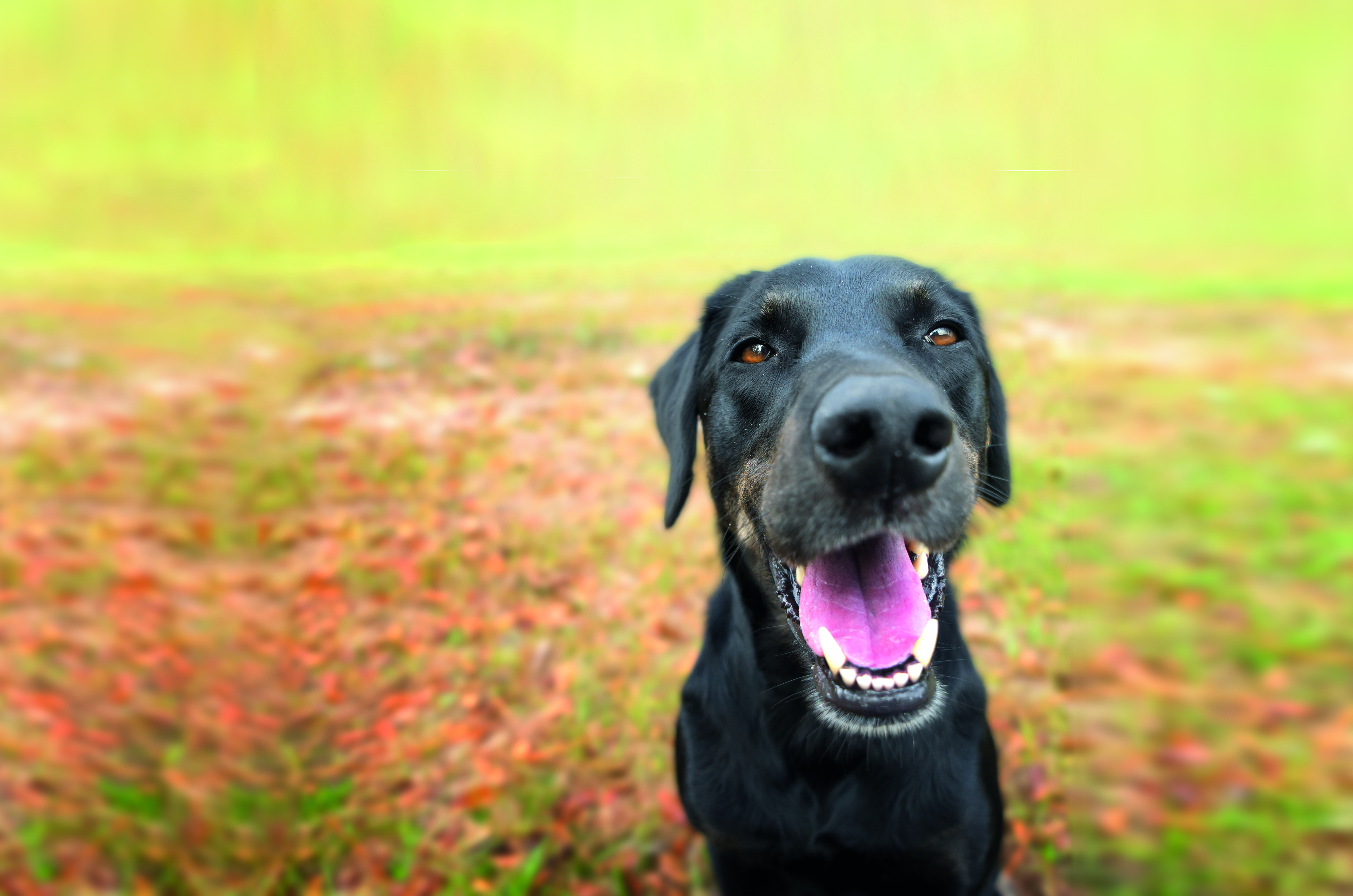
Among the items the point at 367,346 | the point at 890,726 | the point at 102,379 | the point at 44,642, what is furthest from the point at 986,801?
the point at 367,346

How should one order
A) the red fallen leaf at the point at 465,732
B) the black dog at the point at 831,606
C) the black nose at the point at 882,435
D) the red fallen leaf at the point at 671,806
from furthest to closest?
the red fallen leaf at the point at 465,732, the red fallen leaf at the point at 671,806, the black dog at the point at 831,606, the black nose at the point at 882,435

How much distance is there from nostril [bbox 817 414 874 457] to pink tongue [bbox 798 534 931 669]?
19.0 inches

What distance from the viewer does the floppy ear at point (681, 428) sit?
2844mm

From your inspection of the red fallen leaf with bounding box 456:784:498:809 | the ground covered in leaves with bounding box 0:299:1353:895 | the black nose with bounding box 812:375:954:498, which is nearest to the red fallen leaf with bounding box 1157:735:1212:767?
the ground covered in leaves with bounding box 0:299:1353:895

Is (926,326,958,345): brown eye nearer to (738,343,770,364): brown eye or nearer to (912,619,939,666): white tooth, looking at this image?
(738,343,770,364): brown eye

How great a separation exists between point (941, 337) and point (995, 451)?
608 millimetres

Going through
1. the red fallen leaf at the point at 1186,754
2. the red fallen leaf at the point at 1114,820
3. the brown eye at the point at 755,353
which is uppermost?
the brown eye at the point at 755,353

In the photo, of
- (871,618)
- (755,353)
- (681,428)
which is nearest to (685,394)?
(681,428)

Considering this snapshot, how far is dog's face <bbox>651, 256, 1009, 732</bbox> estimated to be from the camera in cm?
200

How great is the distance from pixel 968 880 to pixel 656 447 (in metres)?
4.44

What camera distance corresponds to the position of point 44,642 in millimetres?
3490

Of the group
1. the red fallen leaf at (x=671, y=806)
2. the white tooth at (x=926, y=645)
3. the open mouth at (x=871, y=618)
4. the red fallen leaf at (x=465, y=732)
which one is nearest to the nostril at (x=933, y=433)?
the open mouth at (x=871, y=618)

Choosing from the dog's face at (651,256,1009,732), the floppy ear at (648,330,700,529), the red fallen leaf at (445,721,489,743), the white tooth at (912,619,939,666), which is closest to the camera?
the dog's face at (651,256,1009,732)

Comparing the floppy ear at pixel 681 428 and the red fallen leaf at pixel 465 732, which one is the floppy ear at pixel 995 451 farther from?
the red fallen leaf at pixel 465 732
